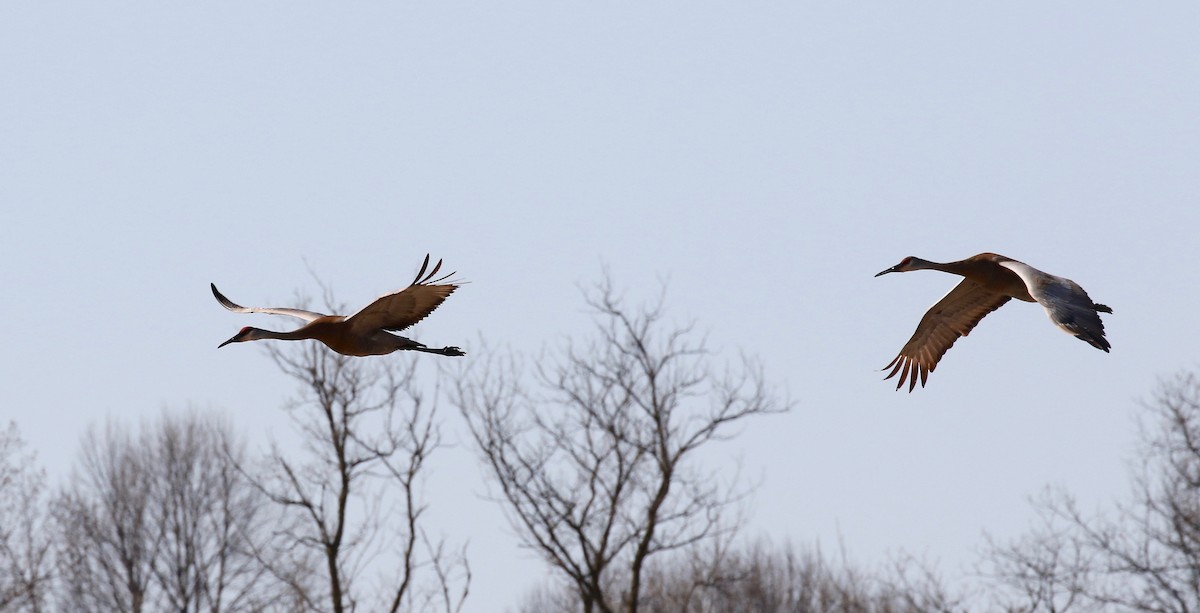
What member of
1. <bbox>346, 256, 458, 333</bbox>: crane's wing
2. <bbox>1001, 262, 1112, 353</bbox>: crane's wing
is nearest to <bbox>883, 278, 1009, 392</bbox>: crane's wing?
<bbox>1001, 262, 1112, 353</bbox>: crane's wing

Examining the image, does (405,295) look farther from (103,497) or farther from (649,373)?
(103,497)

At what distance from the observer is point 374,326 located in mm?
14492

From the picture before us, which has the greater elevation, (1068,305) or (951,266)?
(951,266)

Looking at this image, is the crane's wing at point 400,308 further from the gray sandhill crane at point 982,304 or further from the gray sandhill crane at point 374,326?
the gray sandhill crane at point 982,304

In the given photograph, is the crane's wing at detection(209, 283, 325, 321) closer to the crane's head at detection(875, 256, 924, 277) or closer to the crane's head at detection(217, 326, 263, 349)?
the crane's head at detection(217, 326, 263, 349)

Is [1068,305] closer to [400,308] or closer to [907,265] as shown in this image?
[907,265]

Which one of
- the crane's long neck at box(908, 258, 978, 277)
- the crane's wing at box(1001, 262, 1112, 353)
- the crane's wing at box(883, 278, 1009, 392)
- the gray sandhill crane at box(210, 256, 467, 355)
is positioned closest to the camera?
the crane's wing at box(1001, 262, 1112, 353)

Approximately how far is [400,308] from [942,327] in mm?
5333

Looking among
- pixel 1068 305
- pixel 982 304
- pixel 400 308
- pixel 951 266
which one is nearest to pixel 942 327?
pixel 982 304

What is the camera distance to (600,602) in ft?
94.0

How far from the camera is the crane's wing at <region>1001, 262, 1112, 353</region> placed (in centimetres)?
1320

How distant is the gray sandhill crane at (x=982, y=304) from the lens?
13578 mm

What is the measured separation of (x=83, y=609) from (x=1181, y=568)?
21.4 meters

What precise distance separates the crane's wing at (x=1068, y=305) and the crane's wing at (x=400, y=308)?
4.29 meters
